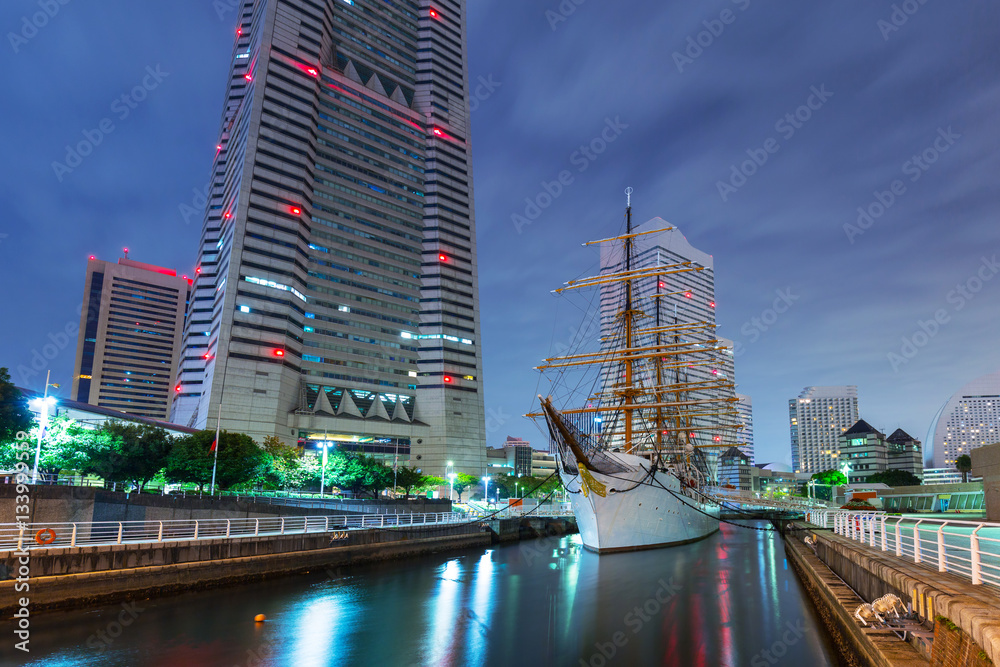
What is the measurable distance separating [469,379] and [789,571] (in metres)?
94.9

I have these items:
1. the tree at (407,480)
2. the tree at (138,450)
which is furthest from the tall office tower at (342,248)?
the tree at (138,450)

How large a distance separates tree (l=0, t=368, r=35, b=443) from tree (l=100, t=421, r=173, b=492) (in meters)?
8.33

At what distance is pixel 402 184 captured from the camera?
12825 centimetres

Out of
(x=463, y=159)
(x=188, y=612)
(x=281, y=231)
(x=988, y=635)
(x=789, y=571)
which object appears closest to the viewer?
(x=988, y=635)

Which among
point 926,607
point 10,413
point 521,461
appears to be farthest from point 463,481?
point 926,607

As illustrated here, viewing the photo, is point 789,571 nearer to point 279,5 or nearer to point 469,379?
point 469,379

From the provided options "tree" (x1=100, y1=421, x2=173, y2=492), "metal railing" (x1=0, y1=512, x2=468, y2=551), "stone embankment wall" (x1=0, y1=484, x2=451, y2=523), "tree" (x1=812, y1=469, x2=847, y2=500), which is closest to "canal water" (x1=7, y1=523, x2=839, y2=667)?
"metal railing" (x1=0, y1=512, x2=468, y2=551)

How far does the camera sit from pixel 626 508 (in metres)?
39.3

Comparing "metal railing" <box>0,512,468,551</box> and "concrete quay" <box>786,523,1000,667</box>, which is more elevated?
"concrete quay" <box>786,523,1000,667</box>

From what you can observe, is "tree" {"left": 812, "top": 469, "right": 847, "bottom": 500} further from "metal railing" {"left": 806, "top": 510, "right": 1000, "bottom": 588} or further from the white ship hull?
"metal railing" {"left": 806, "top": 510, "right": 1000, "bottom": 588}

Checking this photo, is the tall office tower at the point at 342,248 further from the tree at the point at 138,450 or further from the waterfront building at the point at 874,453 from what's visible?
the waterfront building at the point at 874,453

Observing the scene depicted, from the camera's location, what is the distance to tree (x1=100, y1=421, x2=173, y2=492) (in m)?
49.8

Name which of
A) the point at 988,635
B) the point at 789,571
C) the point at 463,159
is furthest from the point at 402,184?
the point at 988,635

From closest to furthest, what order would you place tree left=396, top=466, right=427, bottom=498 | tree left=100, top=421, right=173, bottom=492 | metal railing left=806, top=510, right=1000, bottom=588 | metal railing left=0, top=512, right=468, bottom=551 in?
metal railing left=806, top=510, right=1000, bottom=588
metal railing left=0, top=512, right=468, bottom=551
tree left=100, top=421, right=173, bottom=492
tree left=396, top=466, right=427, bottom=498
